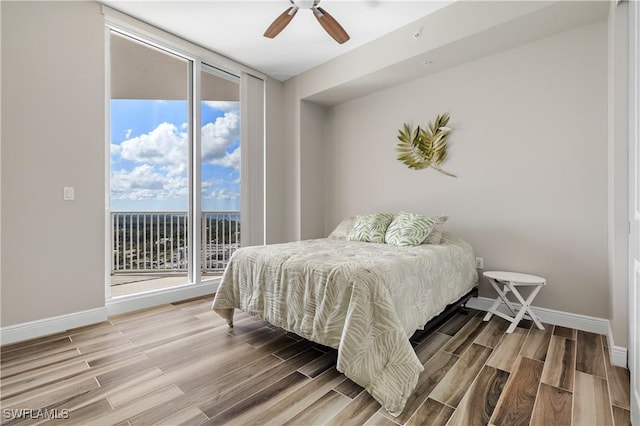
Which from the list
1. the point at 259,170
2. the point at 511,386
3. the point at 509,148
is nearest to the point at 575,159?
the point at 509,148

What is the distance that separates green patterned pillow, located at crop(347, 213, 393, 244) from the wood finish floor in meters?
1.07

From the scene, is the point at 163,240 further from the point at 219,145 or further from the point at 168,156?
the point at 219,145

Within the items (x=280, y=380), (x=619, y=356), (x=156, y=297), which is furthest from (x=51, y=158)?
(x=619, y=356)

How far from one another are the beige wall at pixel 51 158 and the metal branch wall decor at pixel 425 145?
126 inches

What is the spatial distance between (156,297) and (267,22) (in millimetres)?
3101

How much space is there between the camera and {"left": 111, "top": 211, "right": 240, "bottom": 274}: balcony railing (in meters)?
4.21

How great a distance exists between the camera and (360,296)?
1667mm

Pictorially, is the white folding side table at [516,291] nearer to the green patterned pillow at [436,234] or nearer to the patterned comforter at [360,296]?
the patterned comforter at [360,296]

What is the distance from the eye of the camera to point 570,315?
2.52 m

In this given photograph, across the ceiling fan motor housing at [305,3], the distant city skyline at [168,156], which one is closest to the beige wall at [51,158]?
the distant city skyline at [168,156]

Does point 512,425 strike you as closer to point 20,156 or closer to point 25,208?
point 25,208

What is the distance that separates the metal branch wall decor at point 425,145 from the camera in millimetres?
3245

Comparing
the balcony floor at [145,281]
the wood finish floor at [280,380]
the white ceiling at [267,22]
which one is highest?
the white ceiling at [267,22]

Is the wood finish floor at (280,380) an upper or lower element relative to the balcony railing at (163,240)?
lower
